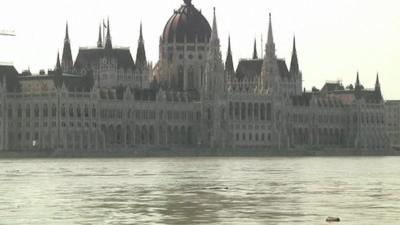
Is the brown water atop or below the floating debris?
atop

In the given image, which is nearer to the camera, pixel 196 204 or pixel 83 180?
pixel 196 204

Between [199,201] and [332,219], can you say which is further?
[199,201]

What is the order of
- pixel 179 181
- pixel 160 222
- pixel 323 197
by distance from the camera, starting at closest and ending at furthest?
pixel 160 222 → pixel 323 197 → pixel 179 181

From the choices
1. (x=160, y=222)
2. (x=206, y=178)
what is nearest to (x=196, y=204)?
(x=160, y=222)

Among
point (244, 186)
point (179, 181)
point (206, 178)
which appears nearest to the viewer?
point (244, 186)

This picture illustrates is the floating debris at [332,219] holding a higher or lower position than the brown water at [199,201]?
lower

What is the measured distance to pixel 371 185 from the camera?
86938 millimetres

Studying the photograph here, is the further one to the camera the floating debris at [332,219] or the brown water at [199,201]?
the brown water at [199,201]

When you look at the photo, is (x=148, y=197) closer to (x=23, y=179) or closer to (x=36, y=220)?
(x=36, y=220)

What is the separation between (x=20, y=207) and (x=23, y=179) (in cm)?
3428

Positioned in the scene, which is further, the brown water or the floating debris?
the brown water

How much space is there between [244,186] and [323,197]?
49.5ft

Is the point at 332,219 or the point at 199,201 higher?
the point at 199,201

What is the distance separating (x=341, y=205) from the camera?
2559 inches
